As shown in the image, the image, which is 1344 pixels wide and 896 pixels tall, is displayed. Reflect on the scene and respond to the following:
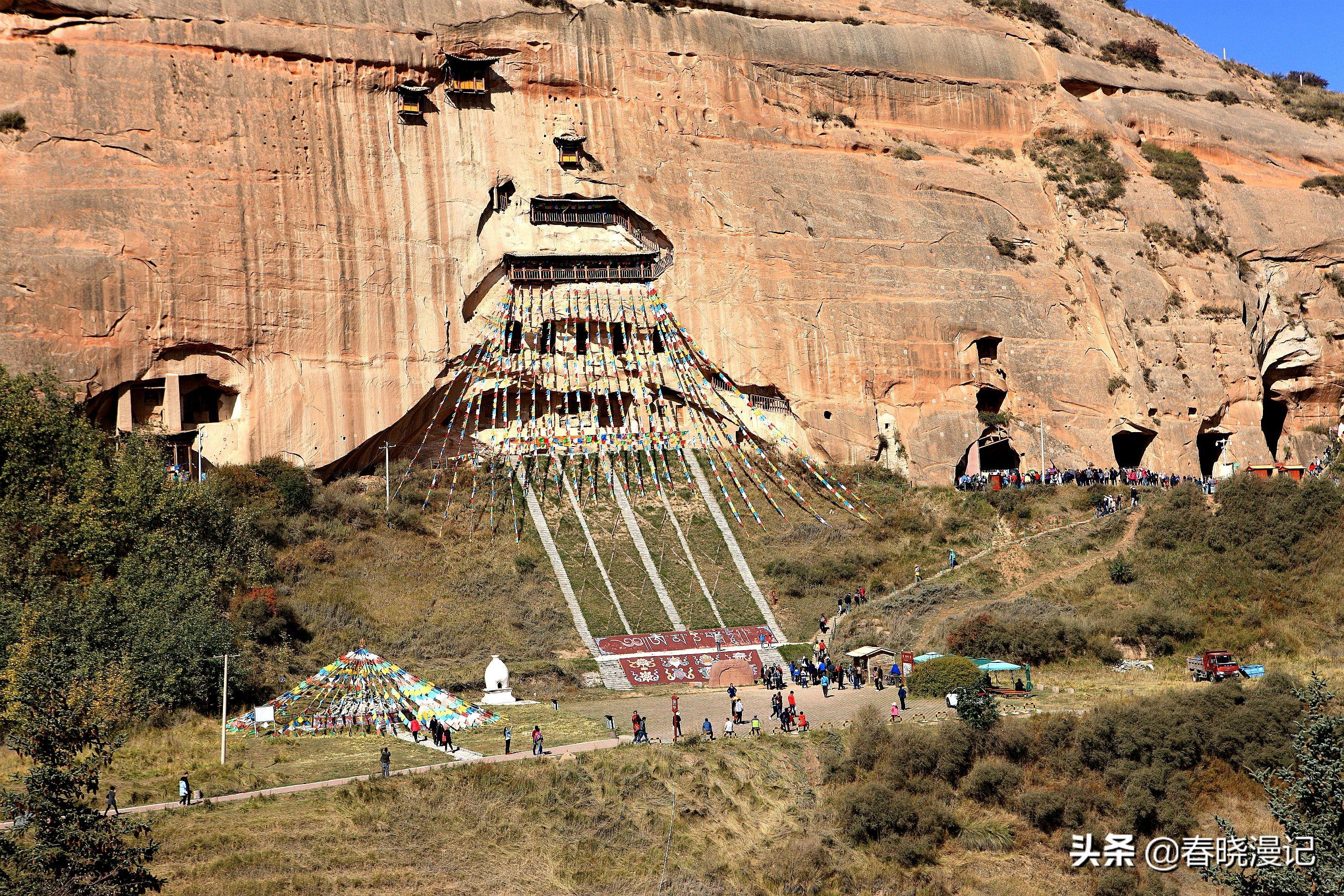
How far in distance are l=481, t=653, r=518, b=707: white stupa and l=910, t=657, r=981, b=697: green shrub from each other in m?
9.04

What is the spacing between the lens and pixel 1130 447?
49438 mm

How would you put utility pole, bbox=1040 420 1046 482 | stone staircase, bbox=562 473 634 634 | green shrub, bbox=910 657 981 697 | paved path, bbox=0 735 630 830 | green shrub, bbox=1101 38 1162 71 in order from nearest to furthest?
1. paved path, bbox=0 735 630 830
2. green shrub, bbox=910 657 981 697
3. stone staircase, bbox=562 473 634 634
4. utility pole, bbox=1040 420 1046 482
5. green shrub, bbox=1101 38 1162 71

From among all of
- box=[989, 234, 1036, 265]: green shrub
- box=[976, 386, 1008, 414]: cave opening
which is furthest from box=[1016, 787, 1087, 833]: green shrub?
box=[989, 234, 1036, 265]: green shrub

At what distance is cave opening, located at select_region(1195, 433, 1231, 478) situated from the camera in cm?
4947

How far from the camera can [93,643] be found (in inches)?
1177

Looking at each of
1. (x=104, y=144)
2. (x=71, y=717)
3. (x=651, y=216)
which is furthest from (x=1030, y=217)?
(x=71, y=717)

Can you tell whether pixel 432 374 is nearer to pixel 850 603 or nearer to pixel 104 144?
pixel 104 144

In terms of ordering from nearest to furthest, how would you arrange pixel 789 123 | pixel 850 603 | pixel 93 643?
pixel 93 643 → pixel 850 603 → pixel 789 123

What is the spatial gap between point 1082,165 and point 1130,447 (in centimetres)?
1062

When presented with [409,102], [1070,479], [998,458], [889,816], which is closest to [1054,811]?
[889,816]

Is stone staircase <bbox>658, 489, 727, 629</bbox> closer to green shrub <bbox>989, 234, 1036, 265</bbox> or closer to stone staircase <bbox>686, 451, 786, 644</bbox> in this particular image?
stone staircase <bbox>686, 451, 786, 644</bbox>

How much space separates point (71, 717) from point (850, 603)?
922 inches

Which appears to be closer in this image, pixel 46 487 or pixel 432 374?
pixel 46 487

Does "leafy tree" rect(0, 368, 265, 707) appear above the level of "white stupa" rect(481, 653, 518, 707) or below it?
above
